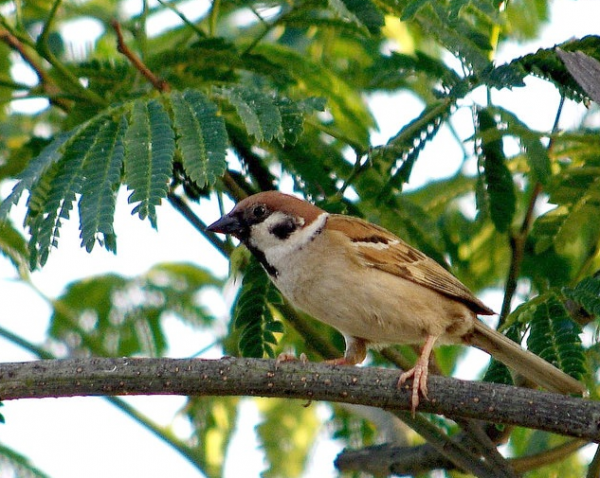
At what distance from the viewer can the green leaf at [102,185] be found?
→ 2543 mm

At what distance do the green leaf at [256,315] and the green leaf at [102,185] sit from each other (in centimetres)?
81

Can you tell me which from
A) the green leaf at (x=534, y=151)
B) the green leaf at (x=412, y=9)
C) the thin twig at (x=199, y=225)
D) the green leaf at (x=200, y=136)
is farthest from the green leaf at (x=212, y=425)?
the green leaf at (x=412, y=9)

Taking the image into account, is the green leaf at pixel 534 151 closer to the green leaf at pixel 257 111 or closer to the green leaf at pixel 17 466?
the green leaf at pixel 257 111

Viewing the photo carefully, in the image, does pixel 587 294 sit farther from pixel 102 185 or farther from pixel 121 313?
pixel 121 313

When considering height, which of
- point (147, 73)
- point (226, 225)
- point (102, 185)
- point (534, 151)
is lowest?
point (102, 185)

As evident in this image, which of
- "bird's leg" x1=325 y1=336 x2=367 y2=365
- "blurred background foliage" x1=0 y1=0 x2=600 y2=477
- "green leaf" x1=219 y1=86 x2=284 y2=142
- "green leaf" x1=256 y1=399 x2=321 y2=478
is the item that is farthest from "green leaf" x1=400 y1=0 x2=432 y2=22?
"green leaf" x1=256 y1=399 x2=321 y2=478

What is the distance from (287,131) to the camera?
303 cm

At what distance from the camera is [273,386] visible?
253cm

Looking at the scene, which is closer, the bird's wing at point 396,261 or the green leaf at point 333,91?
the bird's wing at point 396,261

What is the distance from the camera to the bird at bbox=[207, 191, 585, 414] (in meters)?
3.50

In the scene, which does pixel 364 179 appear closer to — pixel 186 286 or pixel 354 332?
pixel 354 332

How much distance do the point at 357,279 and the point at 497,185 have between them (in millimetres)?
595

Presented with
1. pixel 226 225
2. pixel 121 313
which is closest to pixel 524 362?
pixel 226 225

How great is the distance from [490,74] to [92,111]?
1.39 meters
